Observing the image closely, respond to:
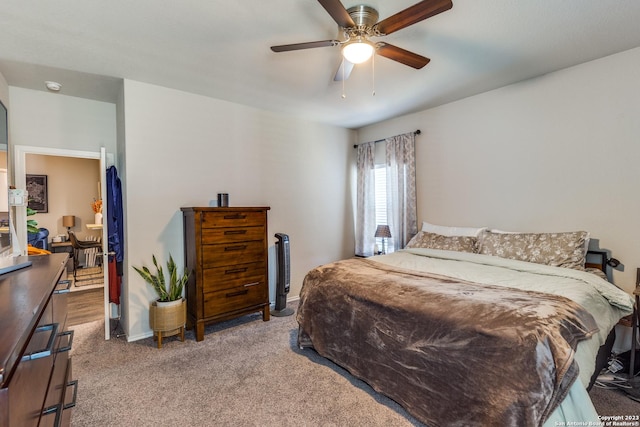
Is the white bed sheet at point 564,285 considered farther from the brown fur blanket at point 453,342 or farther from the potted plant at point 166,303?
the potted plant at point 166,303

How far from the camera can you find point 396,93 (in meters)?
3.38

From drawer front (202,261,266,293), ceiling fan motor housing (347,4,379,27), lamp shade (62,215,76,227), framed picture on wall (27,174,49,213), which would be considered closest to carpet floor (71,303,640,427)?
drawer front (202,261,266,293)

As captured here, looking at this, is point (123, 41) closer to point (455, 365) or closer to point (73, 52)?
point (73, 52)

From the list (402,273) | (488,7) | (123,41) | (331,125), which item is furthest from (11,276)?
(331,125)

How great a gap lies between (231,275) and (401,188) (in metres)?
2.51

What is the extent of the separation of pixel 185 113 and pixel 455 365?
11.1 ft

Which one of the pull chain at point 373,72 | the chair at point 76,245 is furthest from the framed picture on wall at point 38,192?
the pull chain at point 373,72

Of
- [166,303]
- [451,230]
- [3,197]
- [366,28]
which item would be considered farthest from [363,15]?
[166,303]

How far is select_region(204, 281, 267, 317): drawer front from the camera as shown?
3.06m

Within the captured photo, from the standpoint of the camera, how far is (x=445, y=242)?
11.1 ft

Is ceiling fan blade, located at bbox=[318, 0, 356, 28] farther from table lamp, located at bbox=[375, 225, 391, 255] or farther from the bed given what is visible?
table lamp, located at bbox=[375, 225, 391, 255]

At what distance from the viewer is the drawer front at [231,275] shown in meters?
3.05

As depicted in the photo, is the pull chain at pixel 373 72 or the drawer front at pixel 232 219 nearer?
the pull chain at pixel 373 72

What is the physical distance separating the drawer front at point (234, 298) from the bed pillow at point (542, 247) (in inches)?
95.4
